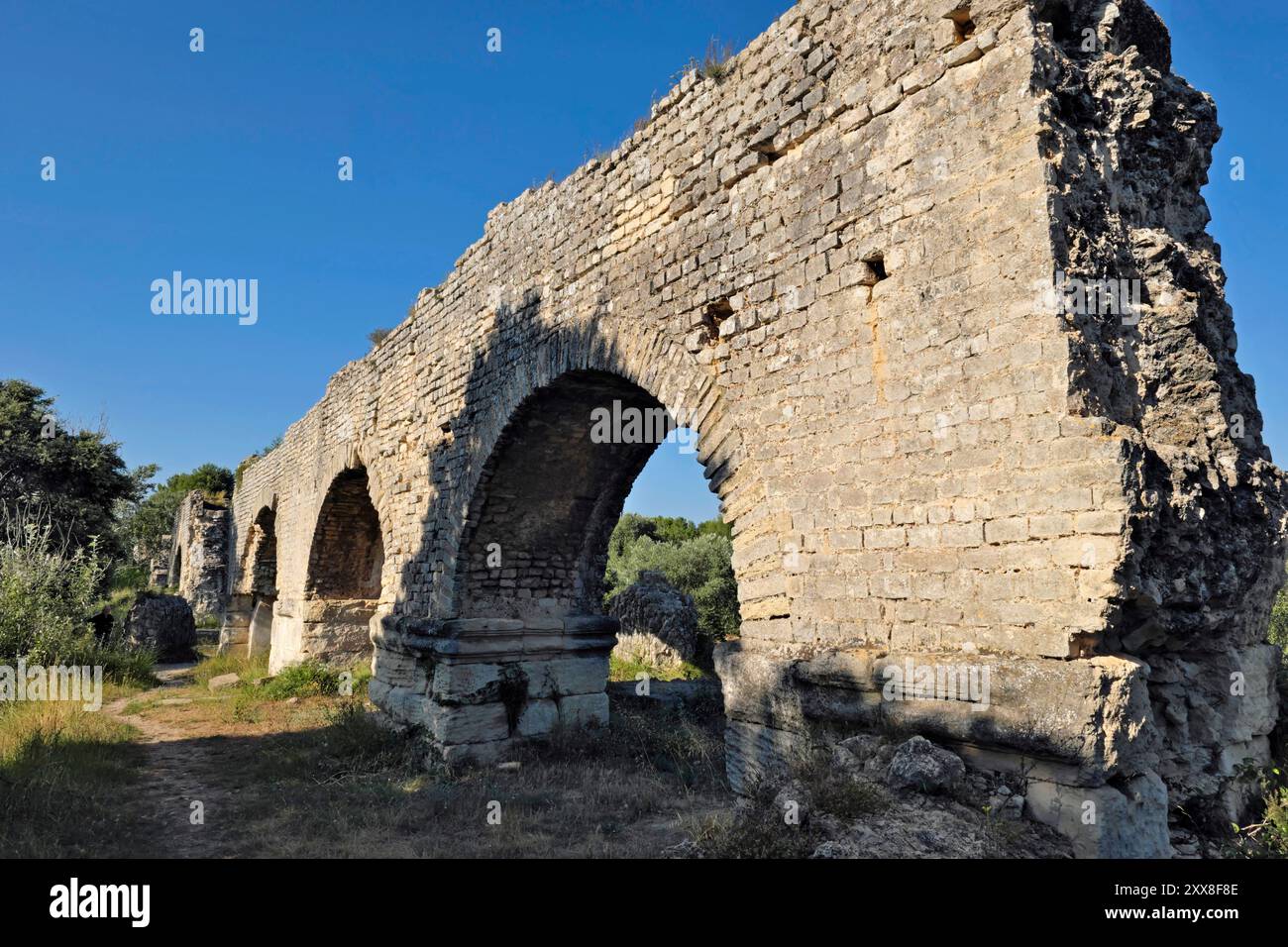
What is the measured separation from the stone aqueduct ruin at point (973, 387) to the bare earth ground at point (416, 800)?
59 cm

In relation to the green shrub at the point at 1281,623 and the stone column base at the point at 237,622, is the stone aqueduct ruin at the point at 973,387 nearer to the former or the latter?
the green shrub at the point at 1281,623

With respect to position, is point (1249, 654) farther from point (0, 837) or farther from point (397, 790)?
point (0, 837)

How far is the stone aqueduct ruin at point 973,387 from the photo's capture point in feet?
10.7

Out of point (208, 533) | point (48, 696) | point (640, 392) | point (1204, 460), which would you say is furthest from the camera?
point (208, 533)

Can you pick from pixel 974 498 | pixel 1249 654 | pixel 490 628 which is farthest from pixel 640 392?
pixel 1249 654

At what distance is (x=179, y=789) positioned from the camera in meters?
6.61

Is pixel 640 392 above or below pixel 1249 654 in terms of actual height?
above

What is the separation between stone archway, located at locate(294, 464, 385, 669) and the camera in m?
12.6

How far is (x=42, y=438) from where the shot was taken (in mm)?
16328

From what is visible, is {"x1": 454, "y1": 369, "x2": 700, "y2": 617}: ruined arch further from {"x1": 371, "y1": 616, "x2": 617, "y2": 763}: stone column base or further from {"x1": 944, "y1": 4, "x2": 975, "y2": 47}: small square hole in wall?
{"x1": 944, "y1": 4, "x2": 975, "y2": 47}: small square hole in wall

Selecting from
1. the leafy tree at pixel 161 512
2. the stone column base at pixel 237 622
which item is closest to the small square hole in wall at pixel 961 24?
the stone column base at pixel 237 622

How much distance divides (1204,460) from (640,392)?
14.6 feet

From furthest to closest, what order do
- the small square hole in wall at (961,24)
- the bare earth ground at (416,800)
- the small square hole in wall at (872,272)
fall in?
the small square hole in wall at (872,272)
the small square hole in wall at (961,24)
the bare earth ground at (416,800)

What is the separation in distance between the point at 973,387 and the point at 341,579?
12.1 m
